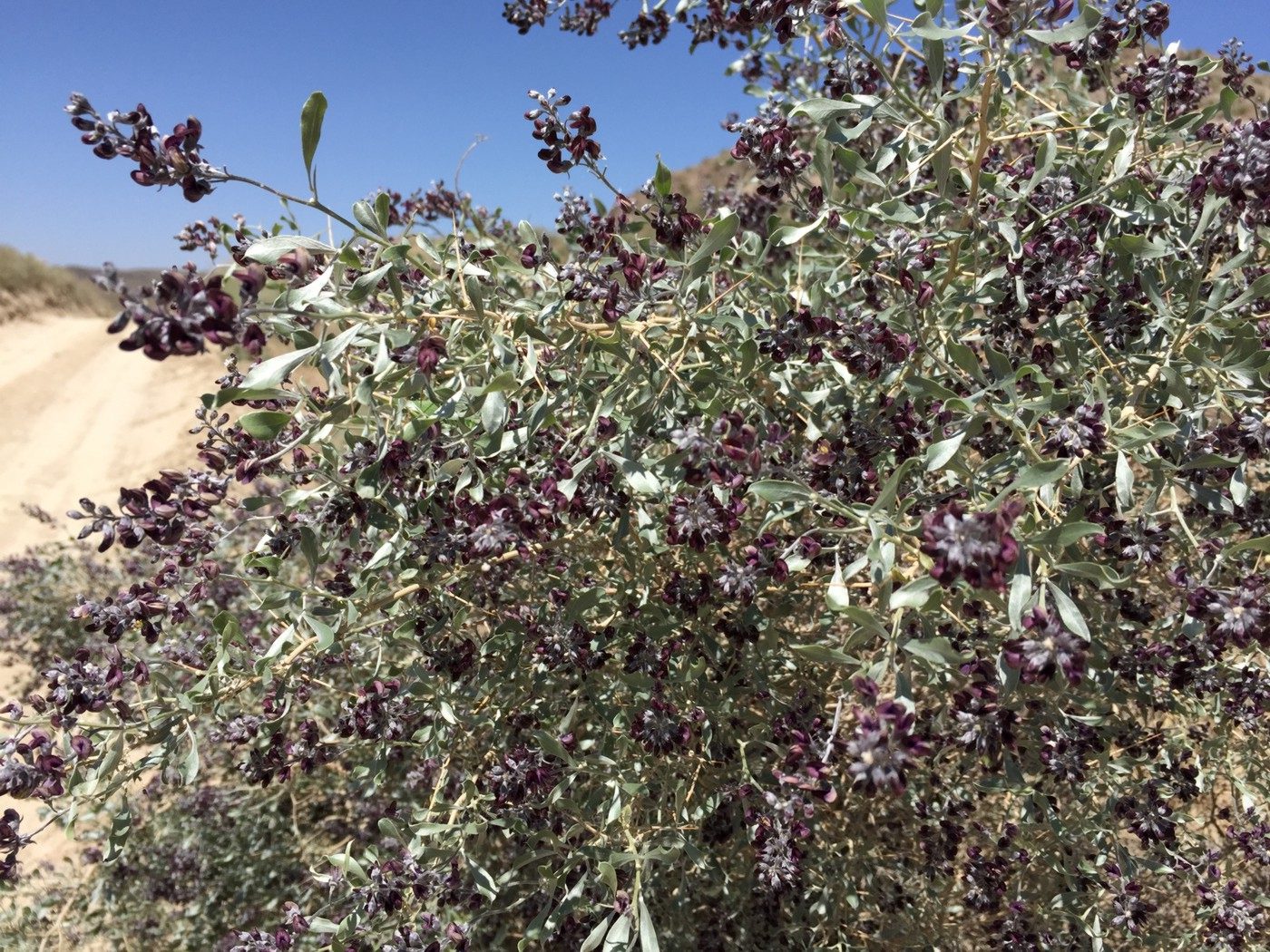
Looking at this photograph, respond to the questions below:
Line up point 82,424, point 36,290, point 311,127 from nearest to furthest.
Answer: point 311,127
point 82,424
point 36,290

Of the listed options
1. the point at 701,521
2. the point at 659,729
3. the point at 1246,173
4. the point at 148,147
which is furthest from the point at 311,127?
the point at 1246,173

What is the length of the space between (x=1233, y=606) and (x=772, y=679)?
4.84ft

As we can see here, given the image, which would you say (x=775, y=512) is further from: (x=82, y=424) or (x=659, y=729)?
(x=82, y=424)

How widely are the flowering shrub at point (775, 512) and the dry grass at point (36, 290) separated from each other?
2175 cm

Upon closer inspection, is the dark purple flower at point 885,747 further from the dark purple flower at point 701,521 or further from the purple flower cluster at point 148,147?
the purple flower cluster at point 148,147

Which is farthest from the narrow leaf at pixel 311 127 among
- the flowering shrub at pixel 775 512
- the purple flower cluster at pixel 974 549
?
the purple flower cluster at pixel 974 549

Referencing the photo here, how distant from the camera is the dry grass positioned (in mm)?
19609

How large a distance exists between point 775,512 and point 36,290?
24.8m

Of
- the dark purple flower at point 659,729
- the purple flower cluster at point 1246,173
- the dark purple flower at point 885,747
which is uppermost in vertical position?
the purple flower cluster at point 1246,173

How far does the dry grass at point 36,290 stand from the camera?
1961 cm

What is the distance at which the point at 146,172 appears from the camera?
4.72ft

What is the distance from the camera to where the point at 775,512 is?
2.06m

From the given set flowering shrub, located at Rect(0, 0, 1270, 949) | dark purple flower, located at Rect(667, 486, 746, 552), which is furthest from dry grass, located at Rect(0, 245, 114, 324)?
dark purple flower, located at Rect(667, 486, 746, 552)

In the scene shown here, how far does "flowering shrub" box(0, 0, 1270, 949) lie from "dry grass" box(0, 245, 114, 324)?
21.8m
